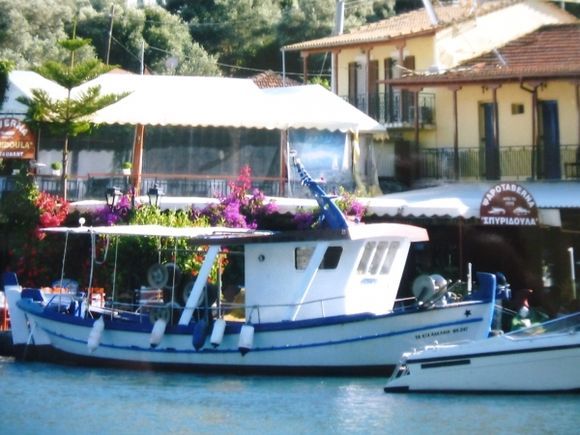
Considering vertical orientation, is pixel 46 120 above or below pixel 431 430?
above

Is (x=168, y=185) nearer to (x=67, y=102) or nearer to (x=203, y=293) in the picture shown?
(x=67, y=102)

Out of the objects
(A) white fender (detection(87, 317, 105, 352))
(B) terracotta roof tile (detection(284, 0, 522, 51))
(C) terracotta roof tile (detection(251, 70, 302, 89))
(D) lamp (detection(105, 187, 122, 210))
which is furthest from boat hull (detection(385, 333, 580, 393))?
(C) terracotta roof tile (detection(251, 70, 302, 89))

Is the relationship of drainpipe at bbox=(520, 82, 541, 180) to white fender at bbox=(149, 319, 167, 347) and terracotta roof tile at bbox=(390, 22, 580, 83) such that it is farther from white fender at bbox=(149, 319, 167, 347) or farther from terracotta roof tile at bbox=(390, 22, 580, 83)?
white fender at bbox=(149, 319, 167, 347)

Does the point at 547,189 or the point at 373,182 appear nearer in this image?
the point at 547,189

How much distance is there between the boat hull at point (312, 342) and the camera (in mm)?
22141

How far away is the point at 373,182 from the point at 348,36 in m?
6.51

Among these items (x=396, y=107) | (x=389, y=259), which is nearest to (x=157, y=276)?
(x=389, y=259)

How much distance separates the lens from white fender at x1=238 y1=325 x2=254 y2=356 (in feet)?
74.3

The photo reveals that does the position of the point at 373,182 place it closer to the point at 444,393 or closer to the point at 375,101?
the point at 375,101

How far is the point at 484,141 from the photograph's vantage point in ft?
114

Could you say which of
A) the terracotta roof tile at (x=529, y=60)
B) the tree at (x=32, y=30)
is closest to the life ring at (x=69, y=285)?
the terracotta roof tile at (x=529, y=60)

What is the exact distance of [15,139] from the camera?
106 ft

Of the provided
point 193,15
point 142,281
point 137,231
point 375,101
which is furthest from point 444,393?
point 193,15

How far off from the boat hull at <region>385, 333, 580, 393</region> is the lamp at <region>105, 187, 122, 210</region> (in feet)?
33.6
